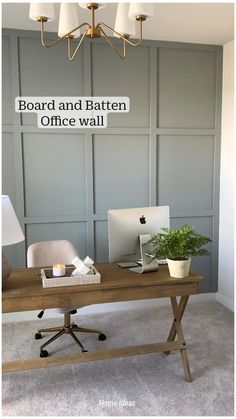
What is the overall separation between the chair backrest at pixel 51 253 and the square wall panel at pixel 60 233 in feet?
1.35

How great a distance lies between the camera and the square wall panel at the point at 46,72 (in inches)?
134

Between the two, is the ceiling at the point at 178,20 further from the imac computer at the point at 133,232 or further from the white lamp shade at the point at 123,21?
the imac computer at the point at 133,232

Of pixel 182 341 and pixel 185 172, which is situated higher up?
pixel 185 172

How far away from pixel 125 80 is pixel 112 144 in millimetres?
654

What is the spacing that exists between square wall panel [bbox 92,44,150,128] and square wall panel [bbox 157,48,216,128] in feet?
0.51

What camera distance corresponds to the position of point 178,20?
124 inches

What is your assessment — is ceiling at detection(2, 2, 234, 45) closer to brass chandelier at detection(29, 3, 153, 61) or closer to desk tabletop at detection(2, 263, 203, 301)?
brass chandelier at detection(29, 3, 153, 61)

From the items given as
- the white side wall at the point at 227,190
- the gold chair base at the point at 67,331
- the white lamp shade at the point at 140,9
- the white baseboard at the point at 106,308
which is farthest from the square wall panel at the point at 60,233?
the white lamp shade at the point at 140,9

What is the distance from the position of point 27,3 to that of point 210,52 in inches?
78.7

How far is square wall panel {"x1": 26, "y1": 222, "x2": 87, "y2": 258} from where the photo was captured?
11.7ft

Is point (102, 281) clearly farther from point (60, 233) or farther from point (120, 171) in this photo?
point (120, 171)

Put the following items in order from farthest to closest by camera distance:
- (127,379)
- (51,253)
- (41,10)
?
(51,253)
(127,379)
(41,10)

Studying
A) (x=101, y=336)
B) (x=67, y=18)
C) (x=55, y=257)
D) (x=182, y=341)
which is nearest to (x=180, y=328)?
(x=182, y=341)

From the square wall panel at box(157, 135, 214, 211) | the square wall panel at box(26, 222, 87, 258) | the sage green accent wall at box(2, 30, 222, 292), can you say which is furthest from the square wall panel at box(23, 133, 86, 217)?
the square wall panel at box(157, 135, 214, 211)
